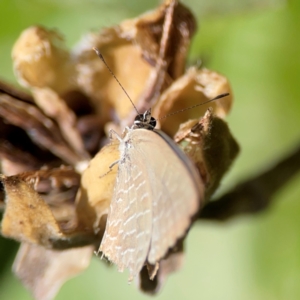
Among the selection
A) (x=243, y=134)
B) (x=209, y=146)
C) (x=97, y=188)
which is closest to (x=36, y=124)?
(x=97, y=188)

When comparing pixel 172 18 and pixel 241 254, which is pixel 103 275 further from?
pixel 172 18

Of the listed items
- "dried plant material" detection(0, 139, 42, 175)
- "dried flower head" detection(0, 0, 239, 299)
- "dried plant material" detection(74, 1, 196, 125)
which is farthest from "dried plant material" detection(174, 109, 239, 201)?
"dried plant material" detection(0, 139, 42, 175)

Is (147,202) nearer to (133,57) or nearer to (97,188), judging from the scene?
(97,188)

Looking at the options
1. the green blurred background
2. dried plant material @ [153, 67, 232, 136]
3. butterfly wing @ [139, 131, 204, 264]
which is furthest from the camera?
the green blurred background

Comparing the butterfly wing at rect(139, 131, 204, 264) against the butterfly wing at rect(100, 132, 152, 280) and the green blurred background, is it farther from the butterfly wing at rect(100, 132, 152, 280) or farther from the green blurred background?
the green blurred background

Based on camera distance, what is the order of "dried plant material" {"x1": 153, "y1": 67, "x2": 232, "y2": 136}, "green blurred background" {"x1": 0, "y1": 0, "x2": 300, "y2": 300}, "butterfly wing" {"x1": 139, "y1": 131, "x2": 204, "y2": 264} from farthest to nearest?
"green blurred background" {"x1": 0, "y1": 0, "x2": 300, "y2": 300}, "dried plant material" {"x1": 153, "y1": 67, "x2": 232, "y2": 136}, "butterfly wing" {"x1": 139, "y1": 131, "x2": 204, "y2": 264}
